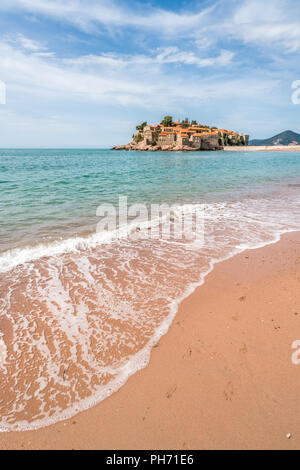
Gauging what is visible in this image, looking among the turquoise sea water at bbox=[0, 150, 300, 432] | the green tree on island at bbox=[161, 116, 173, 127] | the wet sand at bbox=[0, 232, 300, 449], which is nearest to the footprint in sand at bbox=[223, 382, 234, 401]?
the wet sand at bbox=[0, 232, 300, 449]

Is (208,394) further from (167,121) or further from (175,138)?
(167,121)

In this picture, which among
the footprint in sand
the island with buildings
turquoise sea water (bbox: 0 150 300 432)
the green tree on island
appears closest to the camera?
the footprint in sand

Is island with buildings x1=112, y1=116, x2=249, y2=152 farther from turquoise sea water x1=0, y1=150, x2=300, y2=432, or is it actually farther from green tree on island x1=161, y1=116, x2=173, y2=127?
turquoise sea water x1=0, y1=150, x2=300, y2=432

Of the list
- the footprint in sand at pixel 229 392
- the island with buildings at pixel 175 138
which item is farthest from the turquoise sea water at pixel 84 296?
the island with buildings at pixel 175 138

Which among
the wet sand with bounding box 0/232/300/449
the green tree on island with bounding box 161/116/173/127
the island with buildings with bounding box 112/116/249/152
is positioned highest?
the green tree on island with bounding box 161/116/173/127

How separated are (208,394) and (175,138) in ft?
388

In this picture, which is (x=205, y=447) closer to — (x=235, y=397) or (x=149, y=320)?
(x=235, y=397)

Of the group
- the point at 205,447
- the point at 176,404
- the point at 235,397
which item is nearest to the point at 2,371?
the point at 176,404

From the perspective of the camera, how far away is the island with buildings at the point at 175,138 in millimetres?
108125

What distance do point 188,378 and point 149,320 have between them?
1.10m

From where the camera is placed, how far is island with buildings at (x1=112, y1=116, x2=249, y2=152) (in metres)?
108

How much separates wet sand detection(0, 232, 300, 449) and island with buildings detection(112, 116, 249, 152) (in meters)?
111

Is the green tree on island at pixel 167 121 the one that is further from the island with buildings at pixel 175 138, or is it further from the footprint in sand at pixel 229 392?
the footprint in sand at pixel 229 392

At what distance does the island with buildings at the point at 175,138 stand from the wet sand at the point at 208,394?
11139cm
